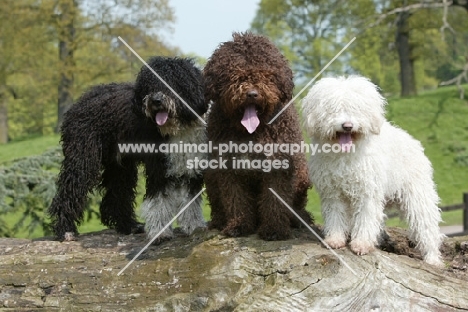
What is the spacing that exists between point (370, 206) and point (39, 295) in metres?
2.57

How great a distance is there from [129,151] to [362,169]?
7.54ft

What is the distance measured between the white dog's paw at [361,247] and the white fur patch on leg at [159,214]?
5.68 feet

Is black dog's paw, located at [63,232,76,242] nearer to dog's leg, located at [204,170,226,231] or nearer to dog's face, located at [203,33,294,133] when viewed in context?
dog's leg, located at [204,170,226,231]

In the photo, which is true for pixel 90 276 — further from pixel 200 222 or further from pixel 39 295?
pixel 200 222

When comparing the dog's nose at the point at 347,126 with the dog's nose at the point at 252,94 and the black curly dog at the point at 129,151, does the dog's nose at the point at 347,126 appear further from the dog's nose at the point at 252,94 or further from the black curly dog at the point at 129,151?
the black curly dog at the point at 129,151

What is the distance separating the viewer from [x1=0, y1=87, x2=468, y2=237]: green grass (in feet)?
53.1

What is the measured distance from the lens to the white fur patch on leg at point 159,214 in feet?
17.6

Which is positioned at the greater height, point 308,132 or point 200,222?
point 308,132

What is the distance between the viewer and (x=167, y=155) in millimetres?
5242

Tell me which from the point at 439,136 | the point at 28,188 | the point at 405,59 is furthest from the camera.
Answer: the point at 405,59

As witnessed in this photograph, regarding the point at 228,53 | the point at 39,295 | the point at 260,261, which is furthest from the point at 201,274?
the point at 228,53

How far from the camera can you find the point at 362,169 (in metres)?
4.42

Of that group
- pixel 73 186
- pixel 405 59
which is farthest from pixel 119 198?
pixel 405 59

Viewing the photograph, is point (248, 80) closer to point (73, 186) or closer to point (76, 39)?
point (73, 186)
